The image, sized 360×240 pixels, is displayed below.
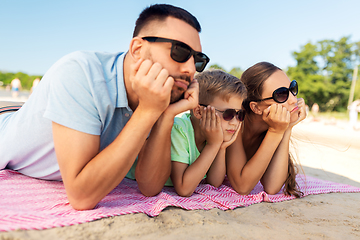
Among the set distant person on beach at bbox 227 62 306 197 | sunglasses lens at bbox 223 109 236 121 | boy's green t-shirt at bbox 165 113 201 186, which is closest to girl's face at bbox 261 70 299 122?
distant person on beach at bbox 227 62 306 197

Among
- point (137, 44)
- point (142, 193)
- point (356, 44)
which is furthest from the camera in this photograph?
point (356, 44)

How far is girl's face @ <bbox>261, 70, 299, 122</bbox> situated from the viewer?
3.06 m

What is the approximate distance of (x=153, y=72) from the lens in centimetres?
176

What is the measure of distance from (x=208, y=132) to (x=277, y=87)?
1.09 metres

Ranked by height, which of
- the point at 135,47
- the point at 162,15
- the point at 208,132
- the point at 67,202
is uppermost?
the point at 162,15

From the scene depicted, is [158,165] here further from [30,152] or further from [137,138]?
[30,152]

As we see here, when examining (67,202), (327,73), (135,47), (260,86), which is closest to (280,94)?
(260,86)

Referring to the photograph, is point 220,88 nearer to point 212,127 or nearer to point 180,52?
point 212,127

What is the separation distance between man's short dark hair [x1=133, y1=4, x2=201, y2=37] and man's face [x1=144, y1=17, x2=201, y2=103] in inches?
1.9

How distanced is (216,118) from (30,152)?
1.74m

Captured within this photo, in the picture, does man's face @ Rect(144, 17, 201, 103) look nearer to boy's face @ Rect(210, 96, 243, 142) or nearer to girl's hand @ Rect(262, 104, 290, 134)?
boy's face @ Rect(210, 96, 243, 142)

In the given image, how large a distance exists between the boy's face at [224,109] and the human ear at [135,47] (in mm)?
1093

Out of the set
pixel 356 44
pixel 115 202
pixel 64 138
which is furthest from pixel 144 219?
pixel 356 44

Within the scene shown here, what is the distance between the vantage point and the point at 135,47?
2066 millimetres
